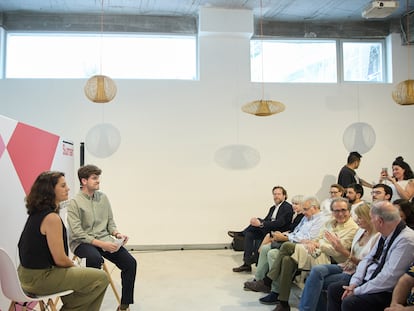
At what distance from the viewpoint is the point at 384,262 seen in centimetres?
246

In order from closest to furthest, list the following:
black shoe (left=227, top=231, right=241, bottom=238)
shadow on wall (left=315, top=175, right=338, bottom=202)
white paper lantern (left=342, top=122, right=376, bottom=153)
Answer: black shoe (left=227, top=231, right=241, bottom=238) < shadow on wall (left=315, top=175, right=338, bottom=202) < white paper lantern (left=342, top=122, right=376, bottom=153)

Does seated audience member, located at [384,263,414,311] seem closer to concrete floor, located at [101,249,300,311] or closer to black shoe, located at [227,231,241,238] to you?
concrete floor, located at [101,249,300,311]

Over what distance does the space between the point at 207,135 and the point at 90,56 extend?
2.26 meters

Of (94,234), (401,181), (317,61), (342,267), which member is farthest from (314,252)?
(317,61)

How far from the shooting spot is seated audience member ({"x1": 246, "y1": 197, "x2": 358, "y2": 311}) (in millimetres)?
3217

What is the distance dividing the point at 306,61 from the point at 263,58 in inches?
29.4

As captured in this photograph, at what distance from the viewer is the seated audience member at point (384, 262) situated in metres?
2.33

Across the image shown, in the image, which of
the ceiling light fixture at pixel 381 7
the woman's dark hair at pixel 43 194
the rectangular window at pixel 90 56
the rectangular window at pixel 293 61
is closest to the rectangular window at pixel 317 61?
the rectangular window at pixel 293 61

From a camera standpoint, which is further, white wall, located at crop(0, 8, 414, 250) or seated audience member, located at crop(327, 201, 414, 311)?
white wall, located at crop(0, 8, 414, 250)

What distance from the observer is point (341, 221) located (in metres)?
3.30

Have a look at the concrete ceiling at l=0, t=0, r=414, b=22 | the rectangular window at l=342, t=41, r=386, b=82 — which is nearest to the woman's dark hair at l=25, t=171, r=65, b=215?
the concrete ceiling at l=0, t=0, r=414, b=22

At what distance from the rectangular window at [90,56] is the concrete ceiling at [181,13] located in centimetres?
19

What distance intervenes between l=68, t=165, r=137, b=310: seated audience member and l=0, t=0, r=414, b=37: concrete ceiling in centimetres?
346

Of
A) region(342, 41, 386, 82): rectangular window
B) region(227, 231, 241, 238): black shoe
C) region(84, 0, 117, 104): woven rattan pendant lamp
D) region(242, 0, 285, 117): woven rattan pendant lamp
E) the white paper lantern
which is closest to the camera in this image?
region(84, 0, 117, 104): woven rattan pendant lamp
